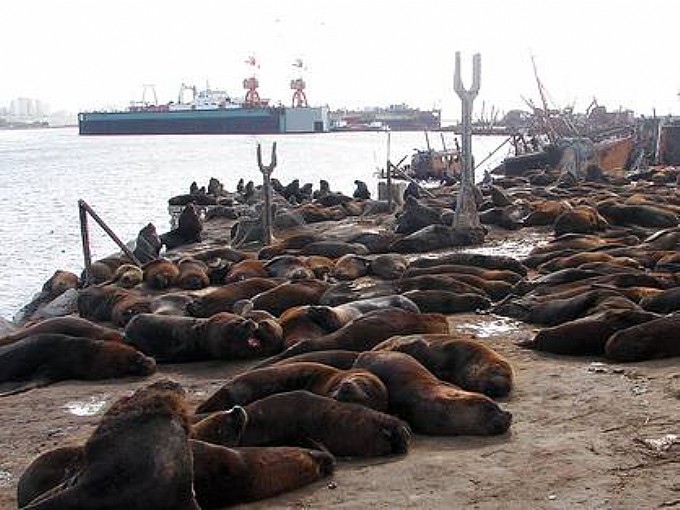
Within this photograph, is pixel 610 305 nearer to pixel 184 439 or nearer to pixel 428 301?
pixel 428 301

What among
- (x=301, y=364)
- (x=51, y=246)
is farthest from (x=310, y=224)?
(x=301, y=364)

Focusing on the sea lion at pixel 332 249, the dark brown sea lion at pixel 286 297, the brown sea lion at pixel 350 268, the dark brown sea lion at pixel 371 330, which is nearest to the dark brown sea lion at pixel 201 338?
the dark brown sea lion at pixel 371 330

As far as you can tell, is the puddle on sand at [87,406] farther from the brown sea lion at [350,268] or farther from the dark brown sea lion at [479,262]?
the dark brown sea lion at [479,262]

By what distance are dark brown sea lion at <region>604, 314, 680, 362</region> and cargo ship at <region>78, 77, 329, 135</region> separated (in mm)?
126488

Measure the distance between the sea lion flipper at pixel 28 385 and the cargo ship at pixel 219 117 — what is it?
125 metres

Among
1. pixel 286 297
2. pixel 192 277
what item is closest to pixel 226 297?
pixel 286 297

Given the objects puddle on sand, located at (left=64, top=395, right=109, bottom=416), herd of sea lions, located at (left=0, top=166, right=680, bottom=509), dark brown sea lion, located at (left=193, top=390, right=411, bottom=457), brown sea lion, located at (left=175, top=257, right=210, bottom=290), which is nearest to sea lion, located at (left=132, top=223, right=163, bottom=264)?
herd of sea lions, located at (left=0, top=166, right=680, bottom=509)

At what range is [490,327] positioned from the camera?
980cm

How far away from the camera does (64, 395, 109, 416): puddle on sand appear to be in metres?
7.75

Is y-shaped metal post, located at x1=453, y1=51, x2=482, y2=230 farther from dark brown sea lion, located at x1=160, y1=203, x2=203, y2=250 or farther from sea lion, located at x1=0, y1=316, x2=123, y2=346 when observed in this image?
sea lion, located at x1=0, y1=316, x2=123, y2=346

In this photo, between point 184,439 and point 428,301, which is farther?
point 428,301

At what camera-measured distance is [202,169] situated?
80.1 metres

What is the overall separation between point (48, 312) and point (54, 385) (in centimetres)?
685

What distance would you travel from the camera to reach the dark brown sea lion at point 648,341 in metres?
7.66
